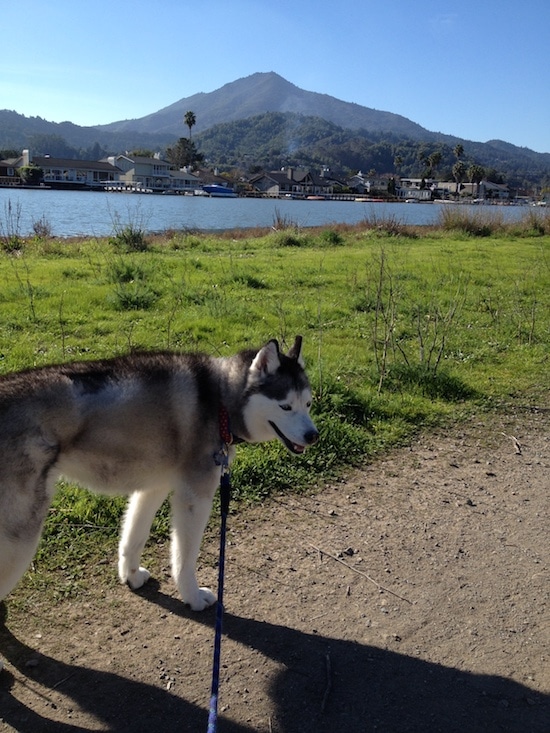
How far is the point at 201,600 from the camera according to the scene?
3816mm

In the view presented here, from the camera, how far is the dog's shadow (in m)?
2.97

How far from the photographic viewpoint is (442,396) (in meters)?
7.62

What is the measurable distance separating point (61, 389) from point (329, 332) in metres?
7.23

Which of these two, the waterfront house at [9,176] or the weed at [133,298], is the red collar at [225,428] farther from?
the waterfront house at [9,176]

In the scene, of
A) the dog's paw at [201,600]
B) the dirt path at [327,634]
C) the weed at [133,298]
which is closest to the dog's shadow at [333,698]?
the dirt path at [327,634]

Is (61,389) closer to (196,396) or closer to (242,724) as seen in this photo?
(196,396)

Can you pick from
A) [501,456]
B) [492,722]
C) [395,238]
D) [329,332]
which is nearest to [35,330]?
[329,332]

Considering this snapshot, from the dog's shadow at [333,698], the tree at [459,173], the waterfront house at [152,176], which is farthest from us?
the tree at [459,173]

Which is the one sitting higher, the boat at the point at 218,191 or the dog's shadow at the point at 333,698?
the boat at the point at 218,191

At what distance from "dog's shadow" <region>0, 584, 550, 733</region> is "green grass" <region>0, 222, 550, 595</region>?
93 centimetres

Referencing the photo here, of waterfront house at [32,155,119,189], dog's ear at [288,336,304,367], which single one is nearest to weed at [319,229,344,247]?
dog's ear at [288,336,304,367]

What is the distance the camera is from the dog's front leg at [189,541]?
3732 mm

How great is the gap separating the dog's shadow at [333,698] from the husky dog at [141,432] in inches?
24.5

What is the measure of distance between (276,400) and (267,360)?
265mm
